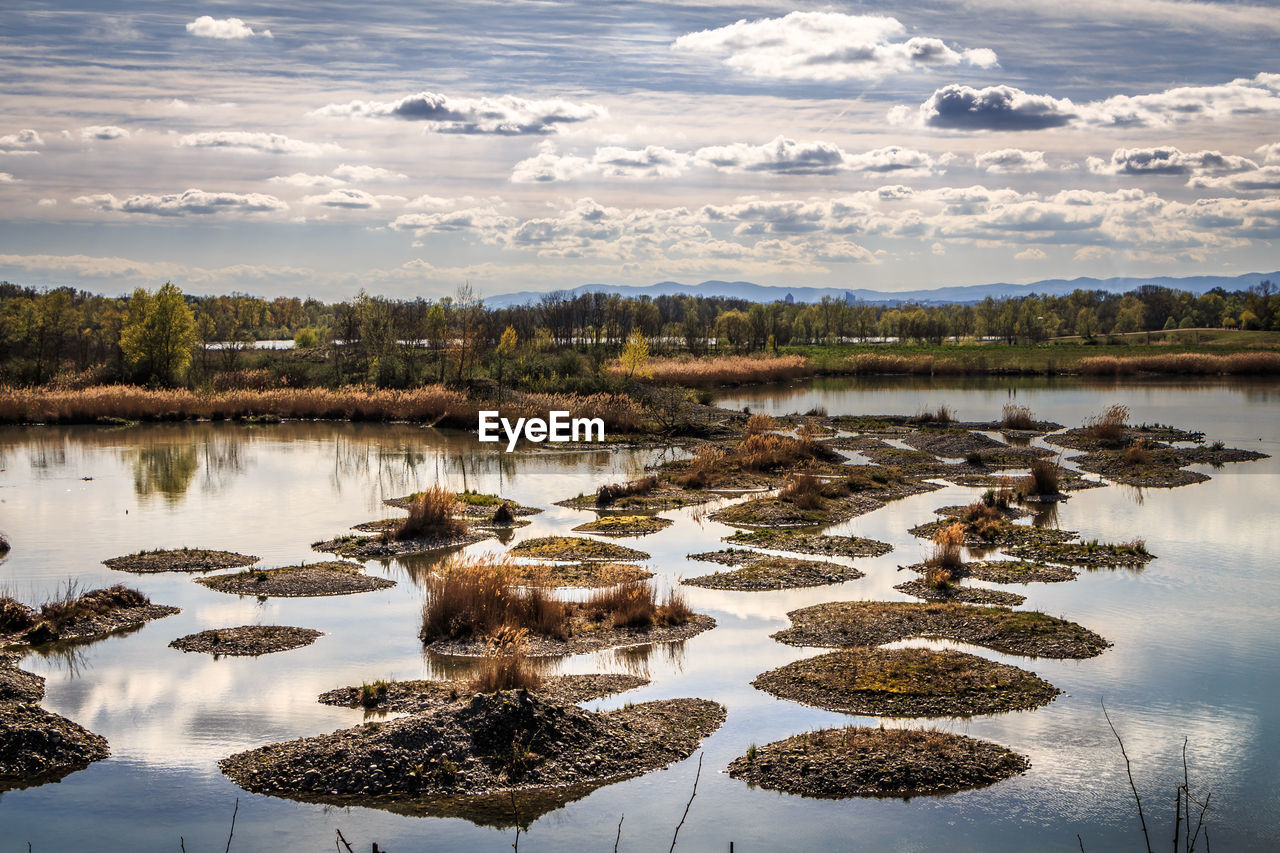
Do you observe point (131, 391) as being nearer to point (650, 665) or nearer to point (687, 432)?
point (687, 432)

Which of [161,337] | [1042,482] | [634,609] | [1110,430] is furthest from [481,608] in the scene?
[161,337]

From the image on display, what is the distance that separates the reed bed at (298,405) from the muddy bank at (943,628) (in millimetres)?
29406

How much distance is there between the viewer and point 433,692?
46.0 ft

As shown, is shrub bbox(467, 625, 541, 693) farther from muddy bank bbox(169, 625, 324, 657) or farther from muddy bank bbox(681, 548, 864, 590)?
muddy bank bbox(681, 548, 864, 590)

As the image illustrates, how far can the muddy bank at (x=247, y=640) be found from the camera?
53.0 feet

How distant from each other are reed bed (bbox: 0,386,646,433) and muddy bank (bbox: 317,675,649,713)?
3229 cm

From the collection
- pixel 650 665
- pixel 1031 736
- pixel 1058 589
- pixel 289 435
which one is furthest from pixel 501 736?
pixel 289 435

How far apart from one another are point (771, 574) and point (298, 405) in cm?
3955

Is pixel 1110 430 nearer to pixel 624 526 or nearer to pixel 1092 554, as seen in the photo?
pixel 1092 554

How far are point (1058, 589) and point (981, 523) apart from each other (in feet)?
16.2

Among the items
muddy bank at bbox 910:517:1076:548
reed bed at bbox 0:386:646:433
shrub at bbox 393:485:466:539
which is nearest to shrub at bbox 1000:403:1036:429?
reed bed at bbox 0:386:646:433

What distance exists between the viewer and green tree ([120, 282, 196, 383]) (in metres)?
60.3

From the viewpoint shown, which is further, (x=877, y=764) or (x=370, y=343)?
(x=370, y=343)

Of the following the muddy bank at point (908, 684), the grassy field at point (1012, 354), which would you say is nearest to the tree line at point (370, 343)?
the grassy field at point (1012, 354)
